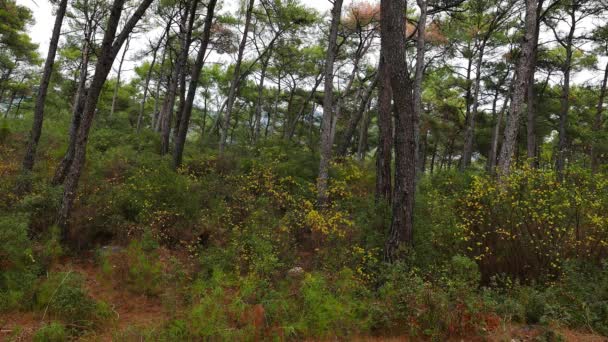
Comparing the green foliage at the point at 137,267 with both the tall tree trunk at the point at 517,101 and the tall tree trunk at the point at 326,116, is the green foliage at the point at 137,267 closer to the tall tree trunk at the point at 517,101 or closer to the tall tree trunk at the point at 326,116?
the tall tree trunk at the point at 326,116

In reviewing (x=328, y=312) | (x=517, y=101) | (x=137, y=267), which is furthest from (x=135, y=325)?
(x=517, y=101)

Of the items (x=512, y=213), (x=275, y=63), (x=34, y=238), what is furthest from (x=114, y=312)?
(x=275, y=63)

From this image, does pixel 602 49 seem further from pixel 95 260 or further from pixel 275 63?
pixel 95 260

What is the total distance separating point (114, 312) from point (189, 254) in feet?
6.84

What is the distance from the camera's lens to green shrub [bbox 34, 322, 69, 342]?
402 centimetres

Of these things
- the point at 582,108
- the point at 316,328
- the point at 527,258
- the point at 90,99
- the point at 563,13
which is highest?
the point at 563,13

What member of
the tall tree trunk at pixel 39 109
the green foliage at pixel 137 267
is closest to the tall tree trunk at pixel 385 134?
the green foliage at pixel 137 267

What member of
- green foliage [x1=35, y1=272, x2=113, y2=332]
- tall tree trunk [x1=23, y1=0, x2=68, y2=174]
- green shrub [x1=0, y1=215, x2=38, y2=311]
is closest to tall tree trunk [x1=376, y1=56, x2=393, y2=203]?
green foliage [x1=35, y1=272, x2=113, y2=332]

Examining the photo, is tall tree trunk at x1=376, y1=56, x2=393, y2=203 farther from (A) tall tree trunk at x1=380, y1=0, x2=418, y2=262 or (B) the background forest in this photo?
(A) tall tree trunk at x1=380, y1=0, x2=418, y2=262

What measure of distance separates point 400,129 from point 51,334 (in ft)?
18.4

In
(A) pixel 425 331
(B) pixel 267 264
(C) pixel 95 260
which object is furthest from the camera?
(C) pixel 95 260

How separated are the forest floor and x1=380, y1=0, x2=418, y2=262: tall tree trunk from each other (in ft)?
6.27

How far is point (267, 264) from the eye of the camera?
577 cm

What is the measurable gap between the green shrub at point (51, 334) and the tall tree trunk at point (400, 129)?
4.62 m
